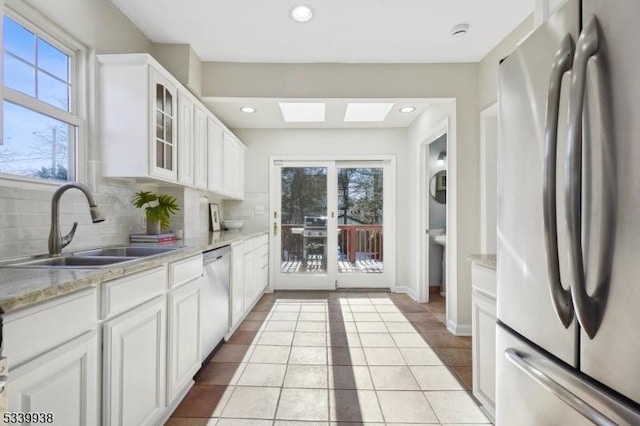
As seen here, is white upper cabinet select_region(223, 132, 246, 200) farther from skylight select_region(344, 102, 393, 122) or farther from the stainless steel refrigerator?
the stainless steel refrigerator

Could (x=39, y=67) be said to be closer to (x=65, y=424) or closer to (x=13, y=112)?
(x=13, y=112)

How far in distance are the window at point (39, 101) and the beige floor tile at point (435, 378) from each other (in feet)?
8.56

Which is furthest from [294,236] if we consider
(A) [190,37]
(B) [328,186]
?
(A) [190,37]

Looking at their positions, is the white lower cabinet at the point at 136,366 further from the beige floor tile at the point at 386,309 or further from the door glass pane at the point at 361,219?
the door glass pane at the point at 361,219

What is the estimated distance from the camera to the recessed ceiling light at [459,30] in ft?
7.97

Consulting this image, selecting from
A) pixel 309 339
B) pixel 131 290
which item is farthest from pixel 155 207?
pixel 309 339

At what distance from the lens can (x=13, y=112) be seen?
1.58 metres

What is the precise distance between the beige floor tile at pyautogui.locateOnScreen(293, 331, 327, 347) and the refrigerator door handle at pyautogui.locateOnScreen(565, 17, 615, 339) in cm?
229

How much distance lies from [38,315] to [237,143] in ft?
11.6

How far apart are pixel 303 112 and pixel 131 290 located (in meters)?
3.24

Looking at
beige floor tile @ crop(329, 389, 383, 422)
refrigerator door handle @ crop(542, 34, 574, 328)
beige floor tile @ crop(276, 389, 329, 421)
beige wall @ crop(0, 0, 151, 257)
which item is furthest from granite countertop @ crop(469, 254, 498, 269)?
beige wall @ crop(0, 0, 151, 257)

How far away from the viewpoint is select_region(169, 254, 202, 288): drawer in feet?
5.61

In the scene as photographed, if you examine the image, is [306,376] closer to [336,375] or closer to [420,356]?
[336,375]

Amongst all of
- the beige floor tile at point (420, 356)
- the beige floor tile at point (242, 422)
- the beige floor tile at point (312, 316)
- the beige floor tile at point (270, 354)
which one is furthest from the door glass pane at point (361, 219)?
the beige floor tile at point (242, 422)
